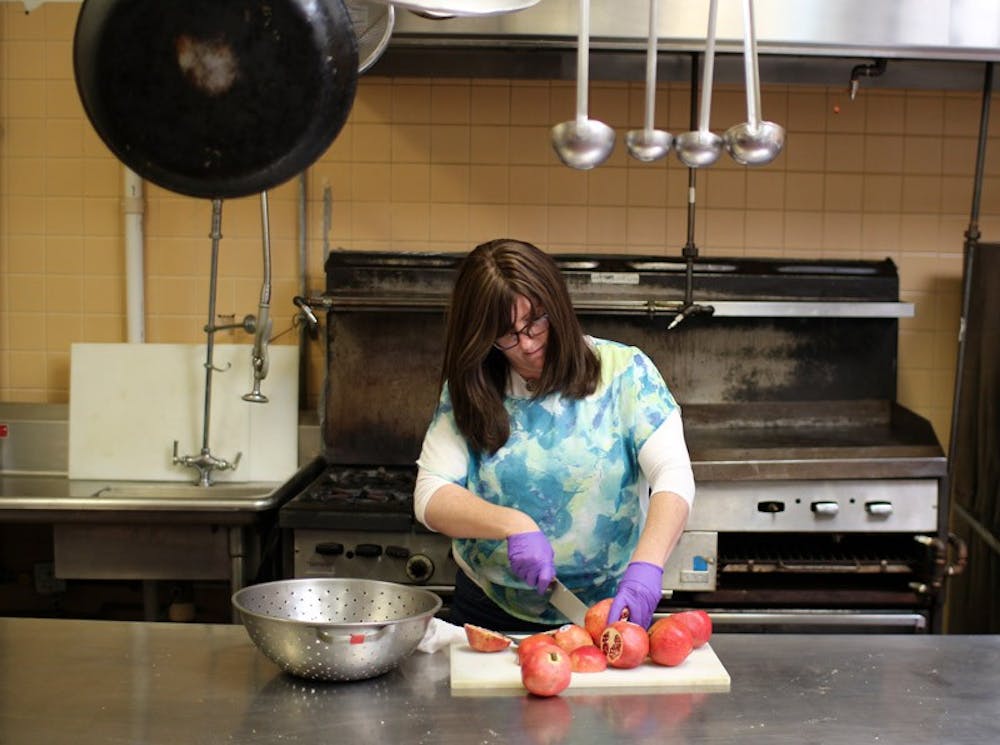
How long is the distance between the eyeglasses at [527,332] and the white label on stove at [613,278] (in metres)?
1.50

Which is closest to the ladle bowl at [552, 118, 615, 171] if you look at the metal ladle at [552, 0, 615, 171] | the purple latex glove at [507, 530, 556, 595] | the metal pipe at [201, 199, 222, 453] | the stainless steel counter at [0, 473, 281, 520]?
the metal ladle at [552, 0, 615, 171]

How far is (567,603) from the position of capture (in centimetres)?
225

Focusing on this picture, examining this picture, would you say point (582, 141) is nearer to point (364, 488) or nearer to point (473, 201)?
point (364, 488)

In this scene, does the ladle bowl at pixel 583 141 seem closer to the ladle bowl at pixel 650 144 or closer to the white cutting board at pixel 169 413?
the ladle bowl at pixel 650 144

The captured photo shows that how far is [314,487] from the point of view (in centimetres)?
354

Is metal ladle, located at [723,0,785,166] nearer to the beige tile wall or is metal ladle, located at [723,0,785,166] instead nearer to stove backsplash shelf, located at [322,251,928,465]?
stove backsplash shelf, located at [322,251,928,465]

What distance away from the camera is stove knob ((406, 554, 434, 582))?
329cm

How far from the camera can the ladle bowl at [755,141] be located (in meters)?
2.29

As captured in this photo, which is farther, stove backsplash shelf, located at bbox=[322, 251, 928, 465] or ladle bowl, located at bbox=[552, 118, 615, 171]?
stove backsplash shelf, located at bbox=[322, 251, 928, 465]

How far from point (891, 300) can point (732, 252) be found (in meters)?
0.56

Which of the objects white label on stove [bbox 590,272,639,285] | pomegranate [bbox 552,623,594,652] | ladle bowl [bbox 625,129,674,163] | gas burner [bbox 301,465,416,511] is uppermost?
ladle bowl [bbox 625,129,674,163]

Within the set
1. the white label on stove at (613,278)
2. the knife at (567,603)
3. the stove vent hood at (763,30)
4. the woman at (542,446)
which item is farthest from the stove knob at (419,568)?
the stove vent hood at (763,30)

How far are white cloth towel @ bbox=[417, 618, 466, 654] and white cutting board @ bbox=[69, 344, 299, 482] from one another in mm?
1780

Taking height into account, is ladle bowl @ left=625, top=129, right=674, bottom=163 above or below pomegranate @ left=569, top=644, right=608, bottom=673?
above
